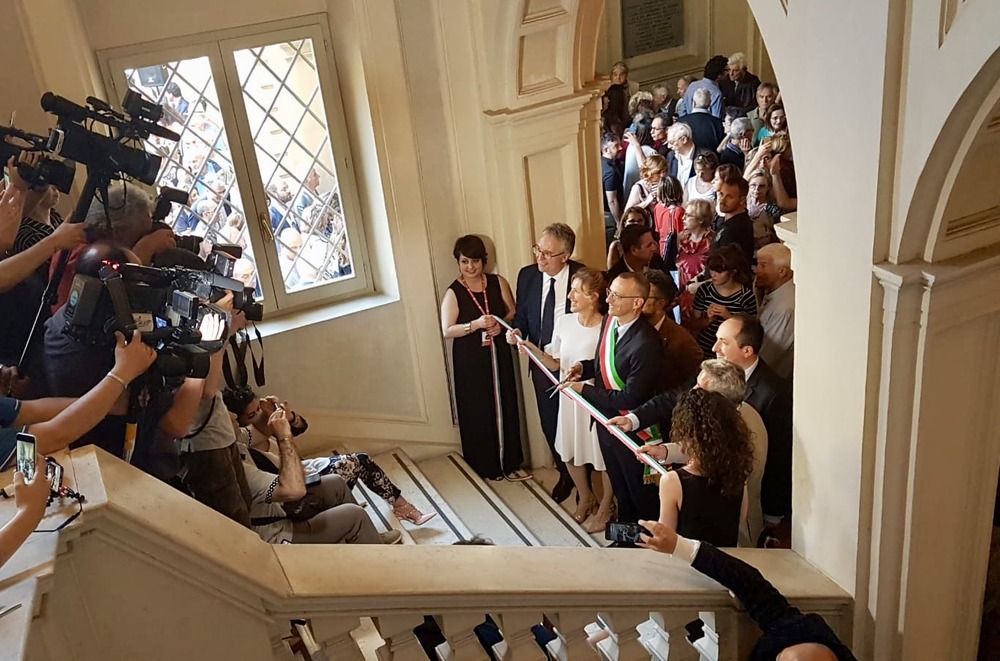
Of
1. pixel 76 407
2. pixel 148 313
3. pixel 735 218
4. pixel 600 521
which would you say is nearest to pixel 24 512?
pixel 76 407

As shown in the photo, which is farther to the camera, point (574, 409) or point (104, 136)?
point (574, 409)

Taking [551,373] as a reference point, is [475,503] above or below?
below

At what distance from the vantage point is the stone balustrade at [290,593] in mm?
1935

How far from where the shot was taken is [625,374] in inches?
159

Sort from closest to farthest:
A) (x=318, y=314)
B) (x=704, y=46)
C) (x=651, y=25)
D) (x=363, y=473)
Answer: (x=363, y=473) < (x=318, y=314) < (x=651, y=25) < (x=704, y=46)

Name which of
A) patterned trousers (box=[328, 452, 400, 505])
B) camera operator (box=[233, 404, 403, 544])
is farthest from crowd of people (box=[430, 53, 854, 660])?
camera operator (box=[233, 404, 403, 544])

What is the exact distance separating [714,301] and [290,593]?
2.72 meters

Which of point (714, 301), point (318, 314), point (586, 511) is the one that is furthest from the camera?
point (318, 314)

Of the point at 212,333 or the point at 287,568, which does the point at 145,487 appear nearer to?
the point at 287,568

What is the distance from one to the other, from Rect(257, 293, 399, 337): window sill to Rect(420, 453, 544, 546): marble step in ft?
3.43

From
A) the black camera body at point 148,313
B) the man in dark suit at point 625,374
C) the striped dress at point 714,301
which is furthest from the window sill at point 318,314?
the black camera body at point 148,313

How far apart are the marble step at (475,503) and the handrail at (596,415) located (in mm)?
803

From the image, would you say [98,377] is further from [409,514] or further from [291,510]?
[409,514]

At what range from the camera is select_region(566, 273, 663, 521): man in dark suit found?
13.0 feet
